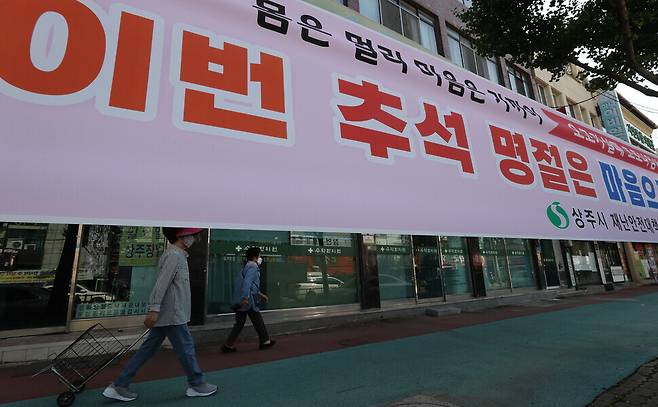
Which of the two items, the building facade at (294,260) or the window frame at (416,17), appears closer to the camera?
the building facade at (294,260)

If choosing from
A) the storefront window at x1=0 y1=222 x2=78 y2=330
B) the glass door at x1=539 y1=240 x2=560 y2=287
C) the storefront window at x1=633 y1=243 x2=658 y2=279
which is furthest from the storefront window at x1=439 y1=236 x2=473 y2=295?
the storefront window at x1=633 y1=243 x2=658 y2=279

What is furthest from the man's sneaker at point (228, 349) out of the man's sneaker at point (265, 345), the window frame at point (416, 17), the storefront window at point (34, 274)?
the window frame at point (416, 17)

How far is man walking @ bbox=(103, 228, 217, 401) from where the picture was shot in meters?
3.42

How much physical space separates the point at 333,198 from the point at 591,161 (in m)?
2.93

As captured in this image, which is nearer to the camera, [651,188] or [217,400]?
[217,400]

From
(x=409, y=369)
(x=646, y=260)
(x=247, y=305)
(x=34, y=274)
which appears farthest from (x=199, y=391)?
(x=646, y=260)

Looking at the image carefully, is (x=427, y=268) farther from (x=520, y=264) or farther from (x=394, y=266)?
(x=520, y=264)

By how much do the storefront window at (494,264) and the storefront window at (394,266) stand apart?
12.3 ft

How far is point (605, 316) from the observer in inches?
334

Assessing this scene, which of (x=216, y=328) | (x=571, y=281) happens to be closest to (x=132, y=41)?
(x=216, y=328)

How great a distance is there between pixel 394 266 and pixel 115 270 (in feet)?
22.9

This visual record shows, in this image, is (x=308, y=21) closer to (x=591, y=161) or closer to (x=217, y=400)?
(x=591, y=161)

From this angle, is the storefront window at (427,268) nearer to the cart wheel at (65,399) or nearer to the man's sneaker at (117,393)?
the man's sneaker at (117,393)

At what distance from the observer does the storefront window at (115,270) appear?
21.0ft
